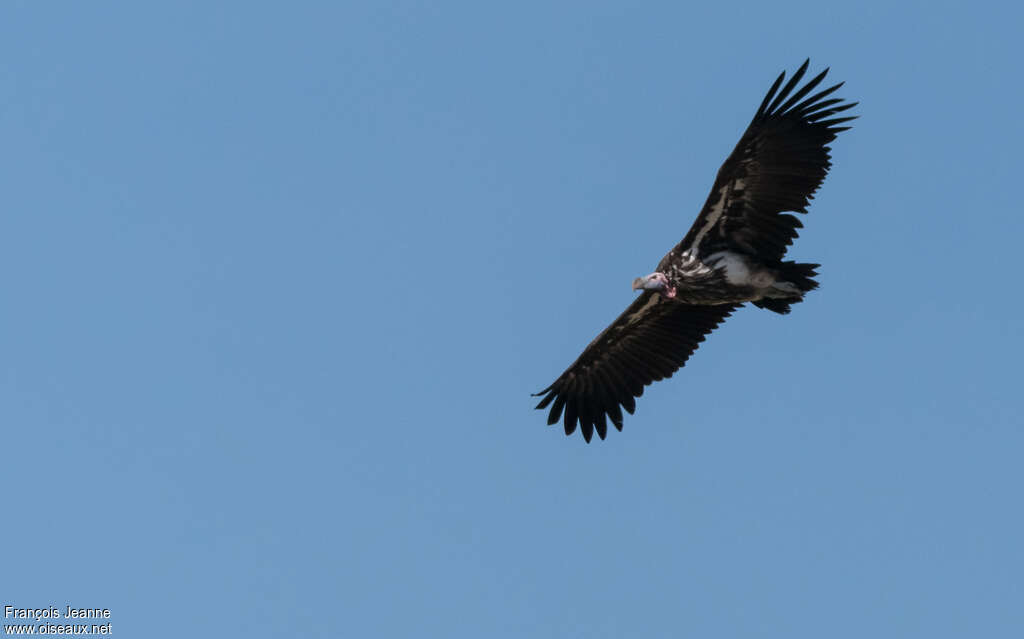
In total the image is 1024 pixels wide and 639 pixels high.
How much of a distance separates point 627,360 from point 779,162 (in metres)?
5.44

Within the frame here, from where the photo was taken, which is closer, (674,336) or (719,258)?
(719,258)

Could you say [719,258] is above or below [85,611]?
above

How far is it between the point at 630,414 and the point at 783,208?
5.56 m

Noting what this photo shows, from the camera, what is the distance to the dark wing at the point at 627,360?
→ 26438mm

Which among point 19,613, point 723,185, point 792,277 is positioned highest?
point 723,185

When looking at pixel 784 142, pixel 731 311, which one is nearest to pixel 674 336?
pixel 731 311

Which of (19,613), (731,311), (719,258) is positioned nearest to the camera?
(19,613)

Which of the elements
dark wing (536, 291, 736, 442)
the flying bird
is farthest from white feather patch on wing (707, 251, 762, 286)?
dark wing (536, 291, 736, 442)

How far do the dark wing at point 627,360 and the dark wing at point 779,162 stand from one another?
2855 mm

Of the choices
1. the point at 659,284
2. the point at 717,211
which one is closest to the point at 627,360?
the point at 659,284

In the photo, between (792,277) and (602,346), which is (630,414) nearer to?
(602,346)

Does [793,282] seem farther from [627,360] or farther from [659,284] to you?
[627,360]

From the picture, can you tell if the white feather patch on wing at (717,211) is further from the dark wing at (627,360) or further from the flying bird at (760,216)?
the dark wing at (627,360)

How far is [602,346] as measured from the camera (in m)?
27.0
